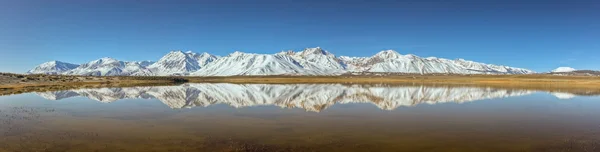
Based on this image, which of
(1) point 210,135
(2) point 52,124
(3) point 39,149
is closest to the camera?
(3) point 39,149

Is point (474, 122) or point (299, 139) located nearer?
point (299, 139)

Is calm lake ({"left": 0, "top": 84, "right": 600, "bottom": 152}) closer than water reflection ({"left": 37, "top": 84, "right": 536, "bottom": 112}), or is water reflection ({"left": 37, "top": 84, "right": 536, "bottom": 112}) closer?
calm lake ({"left": 0, "top": 84, "right": 600, "bottom": 152})

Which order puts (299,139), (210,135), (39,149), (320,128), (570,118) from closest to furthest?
(39,149) < (299,139) < (210,135) < (320,128) < (570,118)

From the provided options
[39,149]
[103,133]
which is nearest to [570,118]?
[103,133]

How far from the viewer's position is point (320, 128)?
2633 centimetres

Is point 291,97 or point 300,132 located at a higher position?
point 291,97

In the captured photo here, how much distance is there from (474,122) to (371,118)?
755 centimetres

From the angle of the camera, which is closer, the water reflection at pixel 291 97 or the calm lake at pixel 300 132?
the calm lake at pixel 300 132

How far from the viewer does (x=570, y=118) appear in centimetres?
3222

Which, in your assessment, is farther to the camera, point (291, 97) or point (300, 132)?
point (291, 97)

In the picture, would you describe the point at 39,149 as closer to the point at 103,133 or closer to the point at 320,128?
the point at 103,133

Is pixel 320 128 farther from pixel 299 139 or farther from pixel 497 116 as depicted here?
pixel 497 116

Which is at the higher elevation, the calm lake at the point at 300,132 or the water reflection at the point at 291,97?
the water reflection at the point at 291,97

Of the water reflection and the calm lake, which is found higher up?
the water reflection
